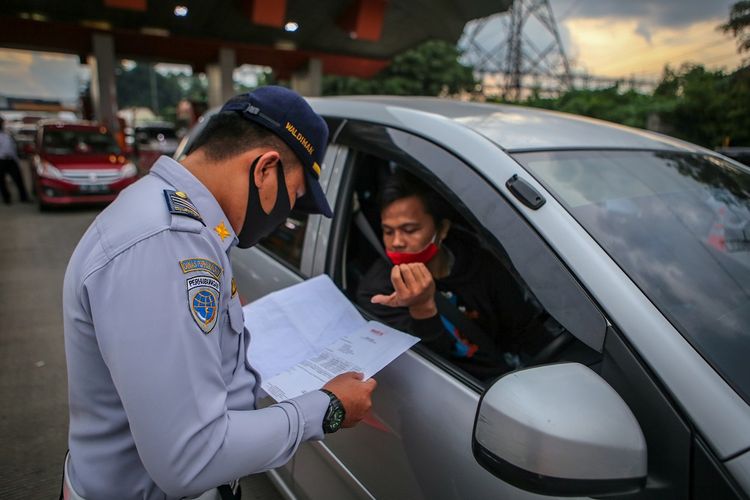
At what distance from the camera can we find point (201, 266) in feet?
2.86

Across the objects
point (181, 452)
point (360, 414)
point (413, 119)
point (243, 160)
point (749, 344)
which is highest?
point (413, 119)

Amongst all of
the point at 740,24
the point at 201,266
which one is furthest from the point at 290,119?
the point at 740,24

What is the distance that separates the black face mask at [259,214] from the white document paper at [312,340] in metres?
0.39

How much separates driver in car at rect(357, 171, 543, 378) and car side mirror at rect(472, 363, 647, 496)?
0.66 meters

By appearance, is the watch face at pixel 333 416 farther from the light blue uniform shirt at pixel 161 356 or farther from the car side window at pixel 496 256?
the car side window at pixel 496 256

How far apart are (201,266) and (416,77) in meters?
31.0

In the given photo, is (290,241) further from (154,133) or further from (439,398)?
(154,133)

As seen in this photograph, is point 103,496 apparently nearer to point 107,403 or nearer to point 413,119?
point 107,403

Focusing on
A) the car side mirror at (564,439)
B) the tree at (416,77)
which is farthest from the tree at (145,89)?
the car side mirror at (564,439)

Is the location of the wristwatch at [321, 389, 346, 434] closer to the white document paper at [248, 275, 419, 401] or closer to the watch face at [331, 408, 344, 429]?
the watch face at [331, 408, 344, 429]

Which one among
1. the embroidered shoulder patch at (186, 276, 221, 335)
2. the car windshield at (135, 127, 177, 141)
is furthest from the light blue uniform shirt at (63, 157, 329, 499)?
the car windshield at (135, 127, 177, 141)

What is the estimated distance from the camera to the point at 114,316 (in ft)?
2.59

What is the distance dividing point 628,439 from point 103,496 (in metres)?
1.08

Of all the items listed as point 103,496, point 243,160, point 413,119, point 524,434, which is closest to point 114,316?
point 243,160
